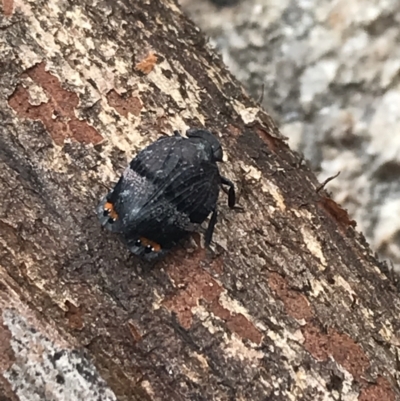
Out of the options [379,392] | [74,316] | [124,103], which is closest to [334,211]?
[379,392]

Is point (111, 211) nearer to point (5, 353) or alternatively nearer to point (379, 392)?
point (5, 353)

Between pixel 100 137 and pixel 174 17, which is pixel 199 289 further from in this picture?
pixel 174 17

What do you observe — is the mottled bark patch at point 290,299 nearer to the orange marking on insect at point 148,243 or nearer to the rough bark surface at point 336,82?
the orange marking on insect at point 148,243

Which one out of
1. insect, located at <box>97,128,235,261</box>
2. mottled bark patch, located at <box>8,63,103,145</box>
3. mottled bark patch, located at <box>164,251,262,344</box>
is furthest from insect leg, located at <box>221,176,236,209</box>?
mottled bark patch, located at <box>8,63,103,145</box>

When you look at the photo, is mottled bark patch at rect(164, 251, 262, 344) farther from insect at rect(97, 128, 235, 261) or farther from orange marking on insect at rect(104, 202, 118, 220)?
orange marking on insect at rect(104, 202, 118, 220)

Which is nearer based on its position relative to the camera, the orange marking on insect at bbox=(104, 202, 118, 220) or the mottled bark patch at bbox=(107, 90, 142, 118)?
the orange marking on insect at bbox=(104, 202, 118, 220)

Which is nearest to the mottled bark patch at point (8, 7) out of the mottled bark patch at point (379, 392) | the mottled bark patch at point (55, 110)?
the mottled bark patch at point (55, 110)

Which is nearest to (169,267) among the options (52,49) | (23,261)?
(23,261)
